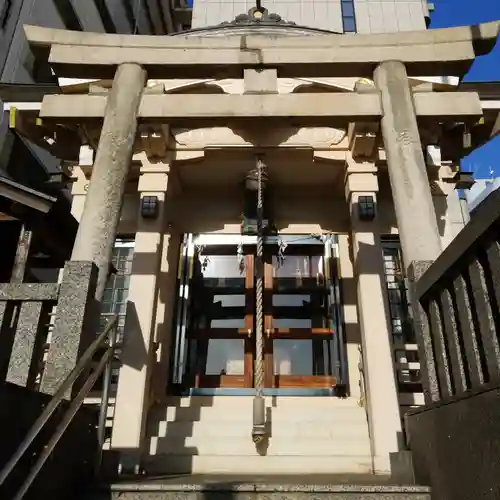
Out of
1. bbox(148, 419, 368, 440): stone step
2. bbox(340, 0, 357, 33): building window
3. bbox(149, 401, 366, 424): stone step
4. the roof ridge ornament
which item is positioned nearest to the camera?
bbox(148, 419, 368, 440): stone step

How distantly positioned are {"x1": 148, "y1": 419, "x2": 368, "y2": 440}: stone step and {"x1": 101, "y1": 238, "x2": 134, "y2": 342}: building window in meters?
2.05

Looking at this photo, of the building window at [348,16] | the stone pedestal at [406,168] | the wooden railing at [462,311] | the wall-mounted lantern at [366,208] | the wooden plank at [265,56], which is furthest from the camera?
the building window at [348,16]

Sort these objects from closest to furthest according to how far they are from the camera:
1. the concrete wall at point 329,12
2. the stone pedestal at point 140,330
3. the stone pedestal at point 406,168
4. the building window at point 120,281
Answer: the stone pedestal at point 406,168 < the stone pedestal at point 140,330 < the building window at point 120,281 < the concrete wall at point 329,12

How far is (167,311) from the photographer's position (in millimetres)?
6465

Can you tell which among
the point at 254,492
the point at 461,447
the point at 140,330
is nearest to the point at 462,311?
the point at 461,447

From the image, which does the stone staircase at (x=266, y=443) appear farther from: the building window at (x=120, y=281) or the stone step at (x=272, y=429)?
the building window at (x=120, y=281)

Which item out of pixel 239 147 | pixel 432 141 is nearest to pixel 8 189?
pixel 239 147

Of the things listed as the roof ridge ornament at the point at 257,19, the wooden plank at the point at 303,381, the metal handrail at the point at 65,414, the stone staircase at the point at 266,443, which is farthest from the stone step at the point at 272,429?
the roof ridge ornament at the point at 257,19

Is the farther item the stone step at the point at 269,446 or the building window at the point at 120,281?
the building window at the point at 120,281

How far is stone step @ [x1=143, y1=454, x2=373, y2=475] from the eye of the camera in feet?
16.5

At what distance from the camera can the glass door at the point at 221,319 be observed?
6633 mm

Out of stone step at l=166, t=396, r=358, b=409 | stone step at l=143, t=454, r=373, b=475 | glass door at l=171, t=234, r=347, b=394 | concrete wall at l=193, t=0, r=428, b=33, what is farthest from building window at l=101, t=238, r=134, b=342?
concrete wall at l=193, t=0, r=428, b=33

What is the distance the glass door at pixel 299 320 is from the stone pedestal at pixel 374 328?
1024mm

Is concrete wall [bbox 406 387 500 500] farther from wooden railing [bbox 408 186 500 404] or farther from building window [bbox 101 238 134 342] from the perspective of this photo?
building window [bbox 101 238 134 342]
